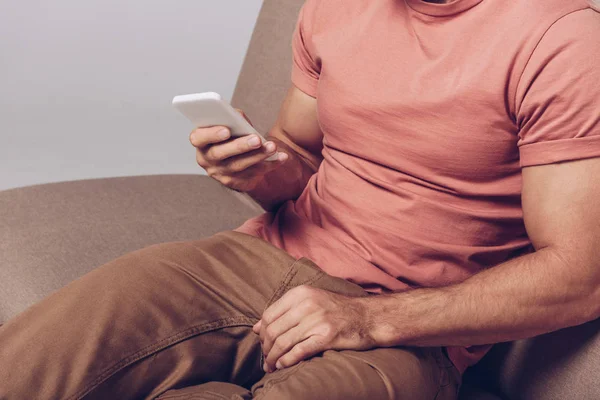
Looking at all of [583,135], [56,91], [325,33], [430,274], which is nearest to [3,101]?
[56,91]

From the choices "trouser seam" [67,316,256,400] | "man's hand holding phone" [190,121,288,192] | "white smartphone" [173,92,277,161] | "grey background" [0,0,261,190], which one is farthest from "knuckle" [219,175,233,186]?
"grey background" [0,0,261,190]

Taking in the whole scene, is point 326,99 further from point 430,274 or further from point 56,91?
point 56,91

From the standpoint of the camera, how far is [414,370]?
1.15 m

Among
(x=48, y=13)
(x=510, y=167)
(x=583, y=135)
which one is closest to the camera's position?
(x=583, y=135)

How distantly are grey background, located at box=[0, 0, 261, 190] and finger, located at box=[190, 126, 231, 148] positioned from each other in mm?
1727

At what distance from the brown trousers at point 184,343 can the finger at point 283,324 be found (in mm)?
55

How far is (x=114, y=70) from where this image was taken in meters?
3.09

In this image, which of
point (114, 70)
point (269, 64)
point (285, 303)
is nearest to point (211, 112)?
point (285, 303)

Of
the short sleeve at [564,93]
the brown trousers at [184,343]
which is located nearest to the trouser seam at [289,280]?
the brown trousers at [184,343]

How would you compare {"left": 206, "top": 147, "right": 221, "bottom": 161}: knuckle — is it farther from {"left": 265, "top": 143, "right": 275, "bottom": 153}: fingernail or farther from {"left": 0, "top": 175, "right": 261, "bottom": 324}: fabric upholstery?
{"left": 0, "top": 175, "right": 261, "bottom": 324}: fabric upholstery

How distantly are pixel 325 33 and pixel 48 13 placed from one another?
1869 millimetres

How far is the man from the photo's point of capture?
3.73ft

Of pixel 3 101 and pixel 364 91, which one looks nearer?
pixel 364 91

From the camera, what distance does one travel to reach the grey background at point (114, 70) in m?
3.03
